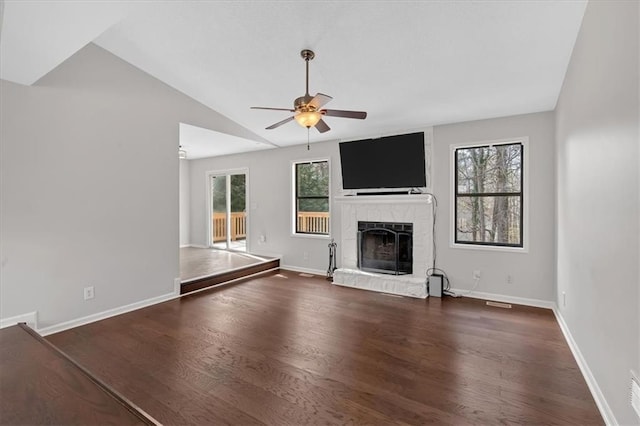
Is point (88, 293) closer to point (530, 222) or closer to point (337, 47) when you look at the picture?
point (337, 47)

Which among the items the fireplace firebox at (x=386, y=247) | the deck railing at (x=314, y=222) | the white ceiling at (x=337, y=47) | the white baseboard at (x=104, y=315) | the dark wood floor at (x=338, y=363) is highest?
the white ceiling at (x=337, y=47)

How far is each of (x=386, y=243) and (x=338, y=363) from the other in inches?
110

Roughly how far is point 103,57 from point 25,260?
238cm

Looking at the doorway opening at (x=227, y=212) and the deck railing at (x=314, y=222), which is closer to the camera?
the deck railing at (x=314, y=222)

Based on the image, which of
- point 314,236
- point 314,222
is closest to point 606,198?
point 314,236

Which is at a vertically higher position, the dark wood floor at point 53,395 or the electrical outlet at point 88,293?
the dark wood floor at point 53,395

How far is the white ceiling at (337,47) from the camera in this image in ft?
7.93

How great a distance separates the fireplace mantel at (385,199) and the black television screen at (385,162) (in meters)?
0.18

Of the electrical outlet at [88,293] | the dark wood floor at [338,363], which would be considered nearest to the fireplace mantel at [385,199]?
the dark wood floor at [338,363]

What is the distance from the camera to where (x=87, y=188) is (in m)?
3.48

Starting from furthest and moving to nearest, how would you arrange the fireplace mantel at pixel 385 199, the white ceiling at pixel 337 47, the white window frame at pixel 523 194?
1. the fireplace mantel at pixel 385 199
2. the white window frame at pixel 523 194
3. the white ceiling at pixel 337 47

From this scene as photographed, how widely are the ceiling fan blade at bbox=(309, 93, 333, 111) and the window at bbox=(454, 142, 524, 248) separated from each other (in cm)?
272

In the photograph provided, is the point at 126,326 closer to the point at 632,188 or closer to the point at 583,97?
the point at 632,188

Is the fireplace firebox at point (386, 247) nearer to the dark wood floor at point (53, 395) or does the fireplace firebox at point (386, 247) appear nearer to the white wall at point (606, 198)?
the white wall at point (606, 198)
